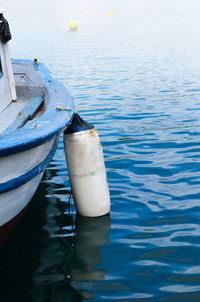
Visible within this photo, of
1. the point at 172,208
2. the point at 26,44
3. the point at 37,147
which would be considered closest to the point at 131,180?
the point at 172,208

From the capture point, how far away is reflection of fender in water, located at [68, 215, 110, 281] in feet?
15.1

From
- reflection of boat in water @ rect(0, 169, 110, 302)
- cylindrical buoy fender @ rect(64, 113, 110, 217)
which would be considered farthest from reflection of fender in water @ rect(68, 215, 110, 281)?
cylindrical buoy fender @ rect(64, 113, 110, 217)

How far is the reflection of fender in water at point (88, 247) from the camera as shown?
4.60 meters

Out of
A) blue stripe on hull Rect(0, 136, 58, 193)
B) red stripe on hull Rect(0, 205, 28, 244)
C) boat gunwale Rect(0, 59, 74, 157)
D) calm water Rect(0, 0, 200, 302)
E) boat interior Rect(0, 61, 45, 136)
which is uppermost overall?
boat gunwale Rect(0, 59, 74, 157)

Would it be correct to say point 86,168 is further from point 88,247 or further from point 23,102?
point 23,102

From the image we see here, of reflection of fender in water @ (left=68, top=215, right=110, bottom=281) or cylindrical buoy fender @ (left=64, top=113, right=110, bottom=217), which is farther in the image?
cylindrical buoy fender @ (left=64, top=113, right=110, bottom=217)

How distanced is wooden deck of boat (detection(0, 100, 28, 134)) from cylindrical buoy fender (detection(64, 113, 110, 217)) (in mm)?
1148

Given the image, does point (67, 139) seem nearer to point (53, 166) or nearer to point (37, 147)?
point (37, 147)

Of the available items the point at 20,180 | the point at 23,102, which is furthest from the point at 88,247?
the point at 23,102

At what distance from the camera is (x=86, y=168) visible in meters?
5.55

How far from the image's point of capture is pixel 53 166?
25.8 feet

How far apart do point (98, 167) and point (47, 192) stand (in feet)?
4.78

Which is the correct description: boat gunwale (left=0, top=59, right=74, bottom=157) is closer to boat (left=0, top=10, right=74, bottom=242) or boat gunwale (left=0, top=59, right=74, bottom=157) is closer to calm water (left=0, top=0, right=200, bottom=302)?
boat (left=0, top=10, right=74, bottom=242)

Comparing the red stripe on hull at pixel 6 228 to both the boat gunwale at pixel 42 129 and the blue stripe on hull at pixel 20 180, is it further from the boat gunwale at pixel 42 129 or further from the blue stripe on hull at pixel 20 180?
the boat gunwale at pixel 42 129
